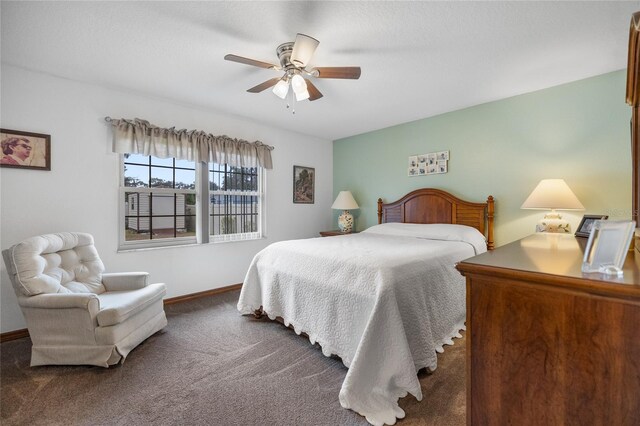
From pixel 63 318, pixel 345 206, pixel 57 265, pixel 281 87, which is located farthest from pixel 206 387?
pixel 345 206

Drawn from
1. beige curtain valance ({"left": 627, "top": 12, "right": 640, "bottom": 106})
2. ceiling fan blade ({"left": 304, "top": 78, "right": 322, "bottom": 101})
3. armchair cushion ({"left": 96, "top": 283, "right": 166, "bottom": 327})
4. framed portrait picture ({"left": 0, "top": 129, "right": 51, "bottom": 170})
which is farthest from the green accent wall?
framed portrait picture ({"left": 0, "top": 129, "right": 51, "bottom": 170})

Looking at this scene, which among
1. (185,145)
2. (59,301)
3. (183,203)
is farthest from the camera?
(183,203)

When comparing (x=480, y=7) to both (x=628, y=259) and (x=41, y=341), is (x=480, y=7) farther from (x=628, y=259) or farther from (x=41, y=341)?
(x=41, y=341)

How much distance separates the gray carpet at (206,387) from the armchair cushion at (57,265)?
58 centimetres

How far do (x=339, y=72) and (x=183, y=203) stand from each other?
2.54m

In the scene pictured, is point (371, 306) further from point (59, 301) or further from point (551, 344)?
point (59, 301)

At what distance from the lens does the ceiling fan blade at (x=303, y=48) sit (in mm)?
1735

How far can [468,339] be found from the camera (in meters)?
0.90

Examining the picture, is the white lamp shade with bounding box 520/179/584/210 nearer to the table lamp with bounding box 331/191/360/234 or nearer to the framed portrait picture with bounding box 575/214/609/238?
the framed portrait picture with bounding box 575/214/609/238

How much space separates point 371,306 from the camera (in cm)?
177

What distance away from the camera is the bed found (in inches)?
62.7

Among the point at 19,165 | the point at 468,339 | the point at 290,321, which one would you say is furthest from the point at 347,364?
the point at 19,165

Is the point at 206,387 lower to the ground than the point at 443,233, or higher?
lower

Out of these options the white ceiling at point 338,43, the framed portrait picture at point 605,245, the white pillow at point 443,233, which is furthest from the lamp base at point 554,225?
the framed portrait picture at point 605,245
